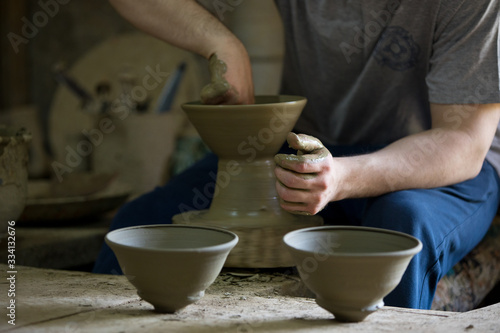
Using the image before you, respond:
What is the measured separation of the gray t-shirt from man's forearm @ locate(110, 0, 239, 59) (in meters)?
0.28

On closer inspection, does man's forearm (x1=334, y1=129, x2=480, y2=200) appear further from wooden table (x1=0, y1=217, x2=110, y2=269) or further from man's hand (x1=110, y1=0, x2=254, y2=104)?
wooden table (x1=0, y1=217, x2=110, y2=269)

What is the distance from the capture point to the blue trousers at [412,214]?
1.26m

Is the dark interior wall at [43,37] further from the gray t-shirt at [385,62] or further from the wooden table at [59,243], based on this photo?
the gray t-shirt at [385,62]

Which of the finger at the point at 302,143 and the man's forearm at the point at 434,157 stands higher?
the finger at the point at 302,143

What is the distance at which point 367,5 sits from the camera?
60.9 inches

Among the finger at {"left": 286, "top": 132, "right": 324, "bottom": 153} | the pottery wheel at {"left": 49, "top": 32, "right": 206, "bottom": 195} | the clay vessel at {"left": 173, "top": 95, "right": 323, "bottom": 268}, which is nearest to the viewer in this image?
the finger at {"left": 286, "top": 132, "right": 324, "bottom": 153}

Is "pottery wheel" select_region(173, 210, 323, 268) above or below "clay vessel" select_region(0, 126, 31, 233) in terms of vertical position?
below

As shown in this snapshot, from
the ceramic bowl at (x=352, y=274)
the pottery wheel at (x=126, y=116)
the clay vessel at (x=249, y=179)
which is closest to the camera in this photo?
the ceramic bowl at (x=352, y=274)

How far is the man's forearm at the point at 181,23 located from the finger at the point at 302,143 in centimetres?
44

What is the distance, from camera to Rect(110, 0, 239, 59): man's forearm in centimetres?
148

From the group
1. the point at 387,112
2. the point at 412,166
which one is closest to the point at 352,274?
the point at 412,166

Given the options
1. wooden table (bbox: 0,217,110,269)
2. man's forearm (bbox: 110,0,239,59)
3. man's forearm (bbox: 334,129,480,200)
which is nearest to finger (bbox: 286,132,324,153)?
man's forearm (bbox: 334,129,480,200)

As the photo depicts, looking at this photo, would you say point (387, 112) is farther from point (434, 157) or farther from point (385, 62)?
point (434, 157)

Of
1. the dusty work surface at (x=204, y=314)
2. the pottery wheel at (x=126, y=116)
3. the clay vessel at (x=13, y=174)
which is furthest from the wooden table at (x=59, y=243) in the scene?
the pottery wheel at (x=126, y=116)
